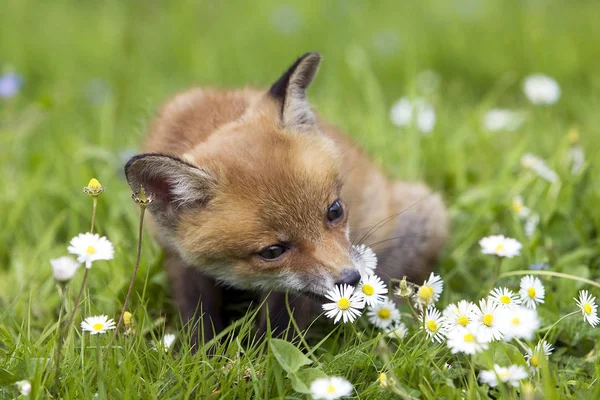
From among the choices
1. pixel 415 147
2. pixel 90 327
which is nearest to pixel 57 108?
pixel 415 147

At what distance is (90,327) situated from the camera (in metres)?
2.88

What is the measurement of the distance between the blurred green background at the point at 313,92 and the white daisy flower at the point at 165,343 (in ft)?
2.04

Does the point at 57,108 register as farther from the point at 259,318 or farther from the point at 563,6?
the point at 563,6

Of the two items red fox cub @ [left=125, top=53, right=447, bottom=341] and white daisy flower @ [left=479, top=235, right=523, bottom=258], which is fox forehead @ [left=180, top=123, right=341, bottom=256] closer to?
red fox cub @ [left=125, top=53, right=447, bottom=341]

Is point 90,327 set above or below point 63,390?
above

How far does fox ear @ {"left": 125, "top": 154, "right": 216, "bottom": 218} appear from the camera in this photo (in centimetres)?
300

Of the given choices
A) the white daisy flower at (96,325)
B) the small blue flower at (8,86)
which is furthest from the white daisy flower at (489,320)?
the small blue flower at (8,86)

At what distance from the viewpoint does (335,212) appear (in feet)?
10.9

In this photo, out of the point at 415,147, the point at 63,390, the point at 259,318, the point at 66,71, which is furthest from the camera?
the point at 66,71

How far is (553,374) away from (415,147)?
2.65 metres

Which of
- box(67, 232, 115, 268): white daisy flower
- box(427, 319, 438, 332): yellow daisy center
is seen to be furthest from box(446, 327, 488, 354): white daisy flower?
box(67, 232, 115, 268): white daisy flower

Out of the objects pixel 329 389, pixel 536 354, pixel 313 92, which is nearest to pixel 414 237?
pixel 536 354

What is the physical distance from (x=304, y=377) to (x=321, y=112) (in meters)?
3.45

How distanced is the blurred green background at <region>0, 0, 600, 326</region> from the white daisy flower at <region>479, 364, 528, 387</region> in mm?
1370
